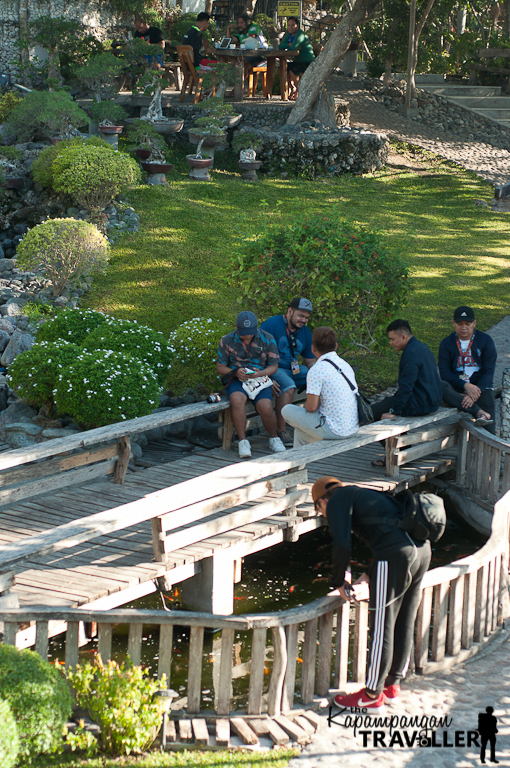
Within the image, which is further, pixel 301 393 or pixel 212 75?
pixel 212 75

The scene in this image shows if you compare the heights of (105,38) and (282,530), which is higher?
(105,38)

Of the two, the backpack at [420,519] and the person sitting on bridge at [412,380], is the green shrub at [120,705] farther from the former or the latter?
→ the person sitting on bridge at [412,380]

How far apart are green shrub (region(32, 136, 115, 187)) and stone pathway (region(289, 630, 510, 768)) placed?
37.7 ft

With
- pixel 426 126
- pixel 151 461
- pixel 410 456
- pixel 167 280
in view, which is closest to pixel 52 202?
pixel 167 280

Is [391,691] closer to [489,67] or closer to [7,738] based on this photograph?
[7,738]

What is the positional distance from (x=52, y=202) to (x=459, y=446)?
371 inches

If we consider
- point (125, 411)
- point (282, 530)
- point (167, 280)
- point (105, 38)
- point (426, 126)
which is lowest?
point (282, 530)

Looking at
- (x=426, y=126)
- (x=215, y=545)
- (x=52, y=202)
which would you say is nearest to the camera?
(x=215, y=545)

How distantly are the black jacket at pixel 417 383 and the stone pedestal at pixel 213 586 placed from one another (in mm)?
2273

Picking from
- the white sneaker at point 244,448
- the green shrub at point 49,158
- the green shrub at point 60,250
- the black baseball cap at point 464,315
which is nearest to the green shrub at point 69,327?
the green shrub at point 60,250

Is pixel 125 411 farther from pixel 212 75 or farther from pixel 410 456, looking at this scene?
pixel 212 75

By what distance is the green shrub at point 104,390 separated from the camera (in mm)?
7562

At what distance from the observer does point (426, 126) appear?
2222 centimetres

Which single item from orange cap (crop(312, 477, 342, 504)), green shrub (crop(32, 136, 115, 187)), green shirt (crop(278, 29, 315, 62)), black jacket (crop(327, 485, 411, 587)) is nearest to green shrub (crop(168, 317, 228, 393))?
orange cap (crop(312, 477, 342, 504))
